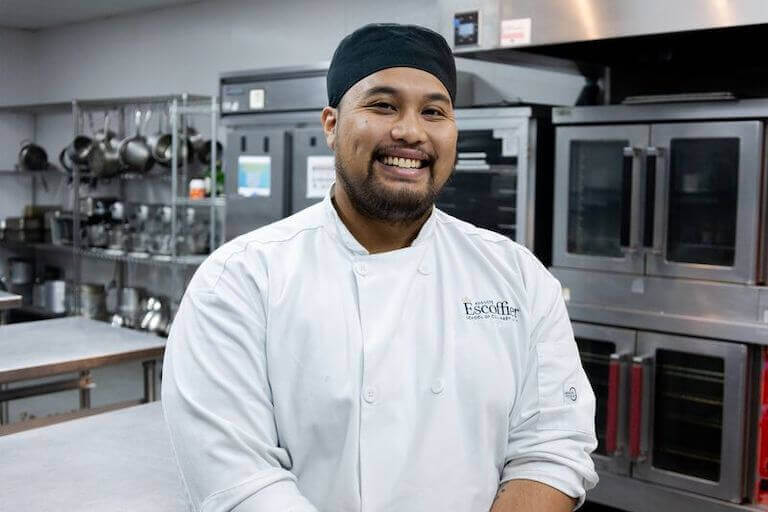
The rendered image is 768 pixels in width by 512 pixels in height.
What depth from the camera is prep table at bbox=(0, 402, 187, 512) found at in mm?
1630

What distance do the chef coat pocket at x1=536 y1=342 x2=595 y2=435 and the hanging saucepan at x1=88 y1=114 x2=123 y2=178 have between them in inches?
226

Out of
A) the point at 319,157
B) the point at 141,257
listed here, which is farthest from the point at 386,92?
the point at 141,257

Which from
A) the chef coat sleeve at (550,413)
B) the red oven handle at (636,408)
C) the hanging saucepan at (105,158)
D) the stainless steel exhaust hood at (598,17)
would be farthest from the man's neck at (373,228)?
the hanging saucepan at (105,158)

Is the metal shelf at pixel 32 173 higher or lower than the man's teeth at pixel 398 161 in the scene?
higher

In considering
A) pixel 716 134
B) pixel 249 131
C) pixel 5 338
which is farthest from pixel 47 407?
pixel 716 134

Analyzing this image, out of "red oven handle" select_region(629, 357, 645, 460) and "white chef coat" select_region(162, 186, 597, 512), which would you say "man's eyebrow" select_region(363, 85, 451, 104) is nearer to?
"white chef coat" select_region(162, 186, 597, 512)

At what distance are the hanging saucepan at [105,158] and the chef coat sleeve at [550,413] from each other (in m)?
5.71

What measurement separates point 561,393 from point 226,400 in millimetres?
580

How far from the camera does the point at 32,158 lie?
8070 mm

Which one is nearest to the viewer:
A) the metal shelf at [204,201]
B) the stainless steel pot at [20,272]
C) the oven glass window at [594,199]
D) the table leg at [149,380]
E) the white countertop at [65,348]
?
the white countertop at [65,348]

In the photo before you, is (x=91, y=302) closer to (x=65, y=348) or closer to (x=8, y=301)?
(x=8, y=301)

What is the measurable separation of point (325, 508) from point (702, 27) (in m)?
2.20

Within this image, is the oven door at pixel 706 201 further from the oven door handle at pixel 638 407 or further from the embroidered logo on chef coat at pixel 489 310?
the embroidered logo on chef coat at pixel 489 310

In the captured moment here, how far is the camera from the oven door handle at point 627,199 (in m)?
3.31
